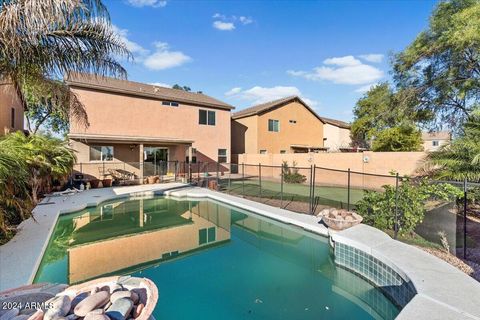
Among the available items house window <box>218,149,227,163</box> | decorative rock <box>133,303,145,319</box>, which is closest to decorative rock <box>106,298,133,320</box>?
decorative rock <box>133,303,145,319</box>

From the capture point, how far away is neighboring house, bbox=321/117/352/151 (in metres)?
29.5

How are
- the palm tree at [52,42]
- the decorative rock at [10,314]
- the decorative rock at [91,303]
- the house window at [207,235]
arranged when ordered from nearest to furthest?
the decorative rock at [10,314], the decorative rock at [91,303], the palm tree at [52,42], the house window at [207,235]

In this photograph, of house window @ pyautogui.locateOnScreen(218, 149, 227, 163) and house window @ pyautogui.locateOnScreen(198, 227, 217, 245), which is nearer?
house window @ pyautogui.locateOnScreen(198, 227, 217, 245)

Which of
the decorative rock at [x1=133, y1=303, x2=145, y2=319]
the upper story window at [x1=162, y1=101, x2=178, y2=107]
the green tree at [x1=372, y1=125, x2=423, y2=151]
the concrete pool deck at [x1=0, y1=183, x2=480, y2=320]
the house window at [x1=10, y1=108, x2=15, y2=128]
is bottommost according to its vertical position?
the concrete pool deck at [x1=0, y1=183, x2=480, y2=320]

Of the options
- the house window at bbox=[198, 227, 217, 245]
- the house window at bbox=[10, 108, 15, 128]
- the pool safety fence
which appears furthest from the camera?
the house window at bbox=[10, 108, 15, 128]

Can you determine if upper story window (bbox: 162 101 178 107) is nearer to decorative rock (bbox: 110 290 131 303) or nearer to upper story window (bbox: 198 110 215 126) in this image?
upper story window (bbox: 198 110 215 126)

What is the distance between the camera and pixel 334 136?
30.1 metres

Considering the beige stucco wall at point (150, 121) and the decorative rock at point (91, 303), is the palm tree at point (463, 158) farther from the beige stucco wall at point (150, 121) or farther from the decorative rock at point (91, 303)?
the beige stucco wall at point (150, 121)

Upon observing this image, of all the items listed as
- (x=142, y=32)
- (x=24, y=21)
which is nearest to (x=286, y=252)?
(x=24, y=21)

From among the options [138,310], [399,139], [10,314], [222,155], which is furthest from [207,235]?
[399,139]

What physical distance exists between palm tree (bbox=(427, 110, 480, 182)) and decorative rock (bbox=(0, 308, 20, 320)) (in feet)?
29.9

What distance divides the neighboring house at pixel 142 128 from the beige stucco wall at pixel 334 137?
13170mm

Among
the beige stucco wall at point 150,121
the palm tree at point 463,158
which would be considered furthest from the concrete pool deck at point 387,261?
the beige stucco wall at point 150,121

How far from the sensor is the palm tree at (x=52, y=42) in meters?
4.43
